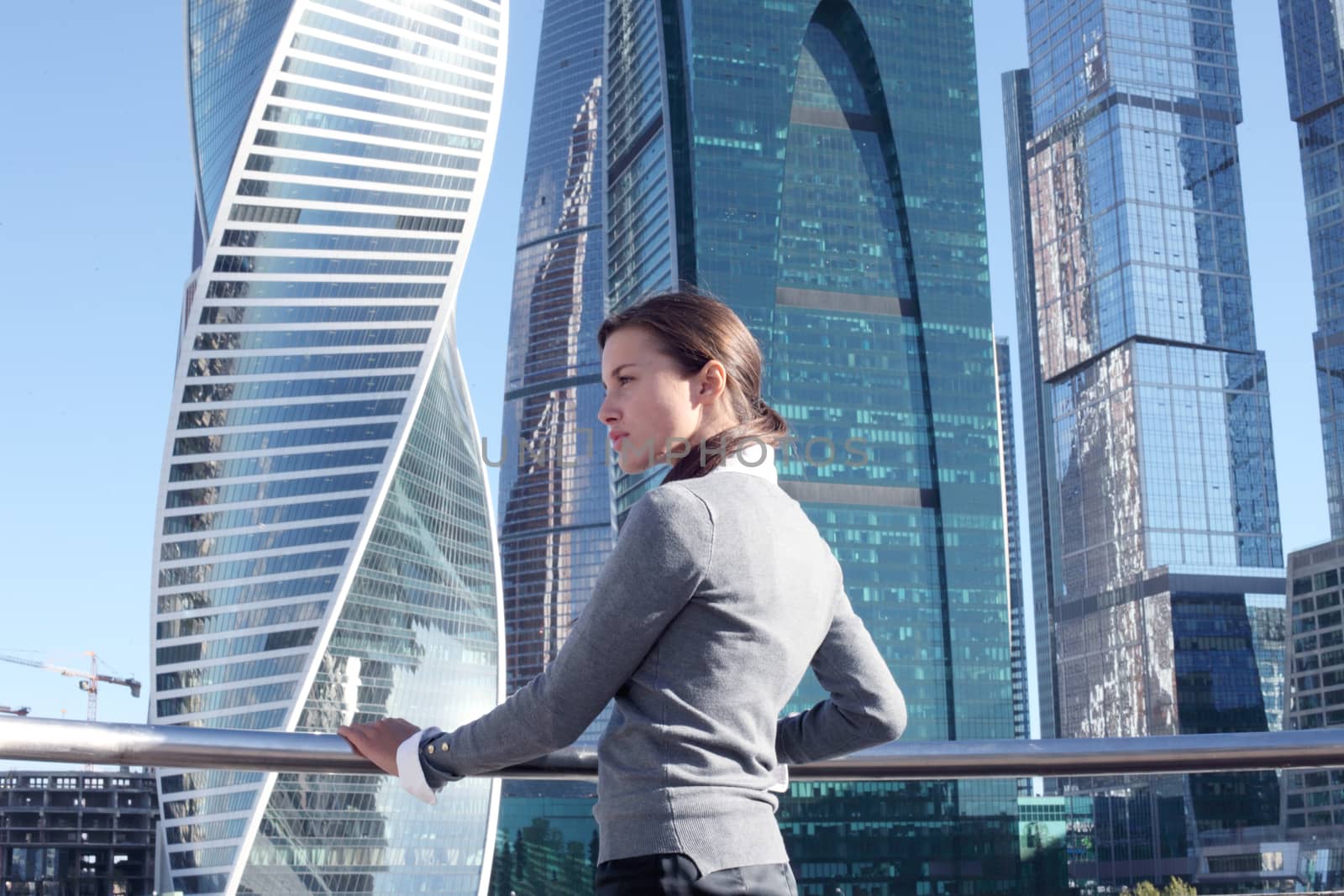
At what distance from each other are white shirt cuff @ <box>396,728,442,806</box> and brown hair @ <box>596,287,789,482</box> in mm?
523

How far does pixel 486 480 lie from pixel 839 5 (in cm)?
4141

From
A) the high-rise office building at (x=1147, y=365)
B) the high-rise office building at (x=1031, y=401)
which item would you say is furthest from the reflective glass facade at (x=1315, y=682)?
the high-rise office building at (x=1031, y=401)

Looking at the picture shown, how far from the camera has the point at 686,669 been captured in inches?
70.7

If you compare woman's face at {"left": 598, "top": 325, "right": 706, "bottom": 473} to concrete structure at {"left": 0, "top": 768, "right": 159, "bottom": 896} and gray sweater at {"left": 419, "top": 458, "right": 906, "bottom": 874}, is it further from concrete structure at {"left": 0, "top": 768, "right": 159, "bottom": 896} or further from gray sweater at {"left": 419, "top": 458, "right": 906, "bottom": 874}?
concrete structure at {"left": 0, "top": 768, "right": 159, "bottom": 896}

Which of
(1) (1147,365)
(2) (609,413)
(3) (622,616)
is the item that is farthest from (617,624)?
(1) (1147,365)

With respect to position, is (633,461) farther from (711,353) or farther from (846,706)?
(846,706)

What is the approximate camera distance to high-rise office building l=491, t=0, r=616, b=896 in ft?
479

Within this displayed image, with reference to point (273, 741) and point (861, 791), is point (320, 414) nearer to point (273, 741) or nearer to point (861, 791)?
point (861, 791)

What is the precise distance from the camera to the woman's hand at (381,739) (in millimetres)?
2078

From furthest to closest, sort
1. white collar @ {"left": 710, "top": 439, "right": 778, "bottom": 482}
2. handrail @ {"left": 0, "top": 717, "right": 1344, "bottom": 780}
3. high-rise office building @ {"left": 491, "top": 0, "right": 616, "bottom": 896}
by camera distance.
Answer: high-rise office building @ {"left": 491, "top": 0, "right": 616, "bottom": 896} → handrail @ {"left": 0, "top": 717, "right": 1344, "bottom": 780} → white collar @ {"left": 710, "top": 439, "right": 778, "bottom": 482}

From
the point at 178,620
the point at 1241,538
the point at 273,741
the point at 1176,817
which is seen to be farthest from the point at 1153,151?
the point at 273,741

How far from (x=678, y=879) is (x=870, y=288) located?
3472 inches

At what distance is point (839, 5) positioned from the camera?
304 ft

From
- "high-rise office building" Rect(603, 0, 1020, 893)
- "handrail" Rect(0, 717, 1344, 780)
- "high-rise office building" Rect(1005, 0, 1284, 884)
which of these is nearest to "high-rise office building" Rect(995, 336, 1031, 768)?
"high-rise office building" Rect(1005, 0, 1284, 884)
